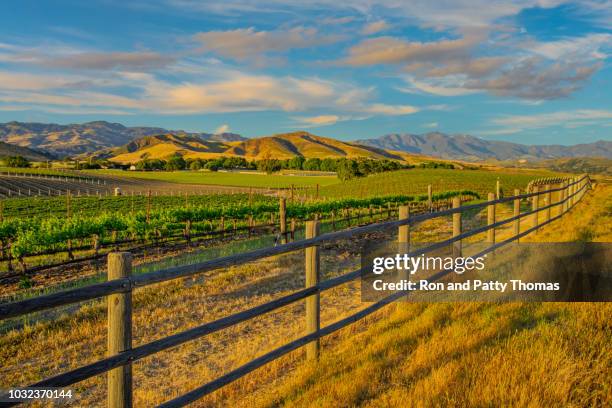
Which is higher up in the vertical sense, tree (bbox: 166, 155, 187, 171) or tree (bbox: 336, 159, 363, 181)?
tree (bbox: 166, 155, 187, 171)

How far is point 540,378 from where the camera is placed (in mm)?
4102

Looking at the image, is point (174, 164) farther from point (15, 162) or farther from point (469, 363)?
point (469, 363)

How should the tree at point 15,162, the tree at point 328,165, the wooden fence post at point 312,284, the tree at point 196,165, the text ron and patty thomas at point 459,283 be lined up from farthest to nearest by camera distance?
the tree at point 196,165, the tree at point 328,165, the tree at point 15,162, the text ron and patty thomas at point 459,283, the wooden fence post at point 312,284

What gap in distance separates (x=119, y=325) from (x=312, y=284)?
2554 millimetres

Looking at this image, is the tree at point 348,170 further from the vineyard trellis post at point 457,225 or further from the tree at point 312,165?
the vineyard trellis post at point 457,225

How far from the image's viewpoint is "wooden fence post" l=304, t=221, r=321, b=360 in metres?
5.55

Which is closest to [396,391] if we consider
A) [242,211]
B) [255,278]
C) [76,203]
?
[255,278]

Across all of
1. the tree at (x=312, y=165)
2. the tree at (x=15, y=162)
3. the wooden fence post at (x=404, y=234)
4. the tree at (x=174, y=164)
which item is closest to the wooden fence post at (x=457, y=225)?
the wooden fence post at (x=404, y=234)

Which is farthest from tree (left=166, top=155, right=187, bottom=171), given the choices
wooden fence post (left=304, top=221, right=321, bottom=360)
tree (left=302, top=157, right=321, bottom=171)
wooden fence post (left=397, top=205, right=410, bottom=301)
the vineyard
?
wooden fence post (left=304, top=221, right=321, bottom=360)

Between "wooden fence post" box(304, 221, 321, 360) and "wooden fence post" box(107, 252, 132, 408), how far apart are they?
2.43 meters

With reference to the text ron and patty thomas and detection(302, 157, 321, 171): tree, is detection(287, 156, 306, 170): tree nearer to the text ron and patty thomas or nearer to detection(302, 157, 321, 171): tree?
detection(302, 157, 321, 171): tree

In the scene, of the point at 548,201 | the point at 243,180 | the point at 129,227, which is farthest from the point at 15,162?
the point at 548,201

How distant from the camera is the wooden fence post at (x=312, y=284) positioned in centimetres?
555

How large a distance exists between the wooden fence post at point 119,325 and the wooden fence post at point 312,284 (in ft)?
7.96
